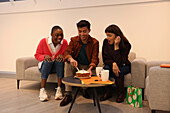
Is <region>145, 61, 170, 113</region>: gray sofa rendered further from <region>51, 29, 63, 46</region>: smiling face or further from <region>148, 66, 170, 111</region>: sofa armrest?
<region>51, 29, 63, 46</region>: smiling face

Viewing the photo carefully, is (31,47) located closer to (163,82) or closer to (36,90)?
(36,90)

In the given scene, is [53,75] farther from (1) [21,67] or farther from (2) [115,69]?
(2) [115,69]

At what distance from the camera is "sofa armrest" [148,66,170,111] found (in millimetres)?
1839

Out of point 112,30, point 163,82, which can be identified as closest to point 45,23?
point 112,30

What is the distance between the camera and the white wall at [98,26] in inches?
133

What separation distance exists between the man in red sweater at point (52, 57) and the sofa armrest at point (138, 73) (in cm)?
95

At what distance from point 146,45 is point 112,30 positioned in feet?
3.86

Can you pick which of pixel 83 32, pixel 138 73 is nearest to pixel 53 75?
pixel 83 32

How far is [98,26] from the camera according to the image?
12.6 feet

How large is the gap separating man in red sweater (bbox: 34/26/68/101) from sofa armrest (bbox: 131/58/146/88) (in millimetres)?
955

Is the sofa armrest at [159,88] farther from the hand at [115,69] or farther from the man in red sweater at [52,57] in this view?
the man in red sweater at [52,57]

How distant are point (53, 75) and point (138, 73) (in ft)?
4.02

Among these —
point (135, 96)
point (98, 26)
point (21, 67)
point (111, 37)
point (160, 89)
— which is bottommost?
point (135, 96)

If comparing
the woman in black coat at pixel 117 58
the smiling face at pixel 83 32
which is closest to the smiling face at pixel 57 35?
the smiling face at pixel 83 32
